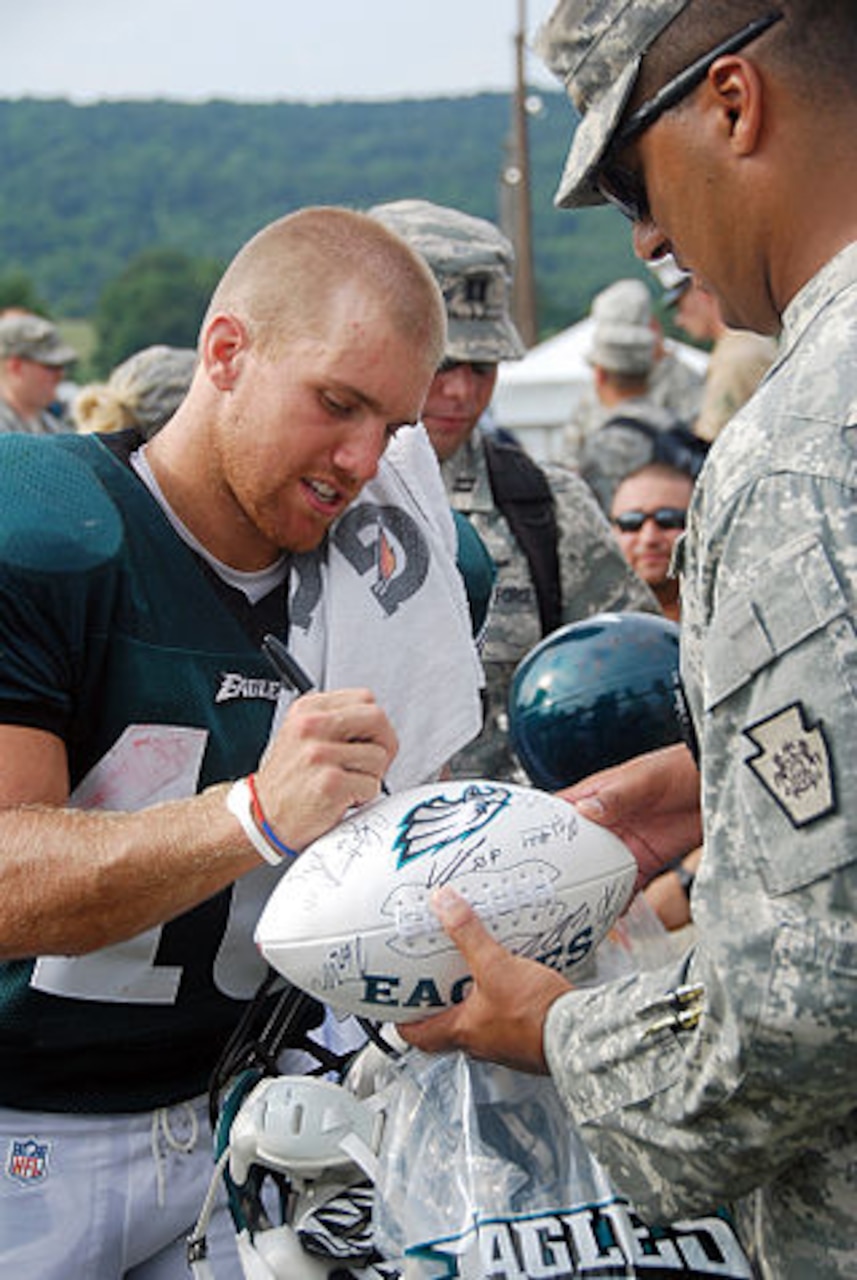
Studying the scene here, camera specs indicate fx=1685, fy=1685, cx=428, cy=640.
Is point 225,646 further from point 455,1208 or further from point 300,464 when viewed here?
point 455,1208

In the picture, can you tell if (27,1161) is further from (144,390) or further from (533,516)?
(144,390)

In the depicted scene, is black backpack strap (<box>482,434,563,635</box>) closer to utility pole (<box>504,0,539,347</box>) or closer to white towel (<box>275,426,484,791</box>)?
white towel (<box>275,426,484,791</box>)

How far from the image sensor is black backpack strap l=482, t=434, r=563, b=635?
4.36 metres

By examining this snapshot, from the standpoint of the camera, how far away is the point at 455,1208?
2074 millimetres

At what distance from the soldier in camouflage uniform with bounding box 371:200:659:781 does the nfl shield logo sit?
1.76m

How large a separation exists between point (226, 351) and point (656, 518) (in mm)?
2985

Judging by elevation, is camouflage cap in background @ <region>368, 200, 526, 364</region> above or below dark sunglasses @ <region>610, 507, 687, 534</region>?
above

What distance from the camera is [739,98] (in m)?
1.75

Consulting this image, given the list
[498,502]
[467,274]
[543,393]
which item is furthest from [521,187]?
[498,502]

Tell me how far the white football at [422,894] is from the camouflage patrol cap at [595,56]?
82 centimetres

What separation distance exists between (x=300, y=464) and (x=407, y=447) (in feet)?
1.44

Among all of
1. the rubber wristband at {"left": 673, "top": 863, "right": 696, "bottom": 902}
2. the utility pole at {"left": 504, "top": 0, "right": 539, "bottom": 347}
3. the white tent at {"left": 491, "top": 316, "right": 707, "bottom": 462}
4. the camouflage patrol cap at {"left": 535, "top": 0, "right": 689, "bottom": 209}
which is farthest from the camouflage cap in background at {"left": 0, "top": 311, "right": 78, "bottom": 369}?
the utility pole at {"left": 504, "top": 0, "right": 539, "bottom": 347}

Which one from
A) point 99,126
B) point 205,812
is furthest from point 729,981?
point 99,126

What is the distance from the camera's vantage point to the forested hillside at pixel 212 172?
8794 centimetres
